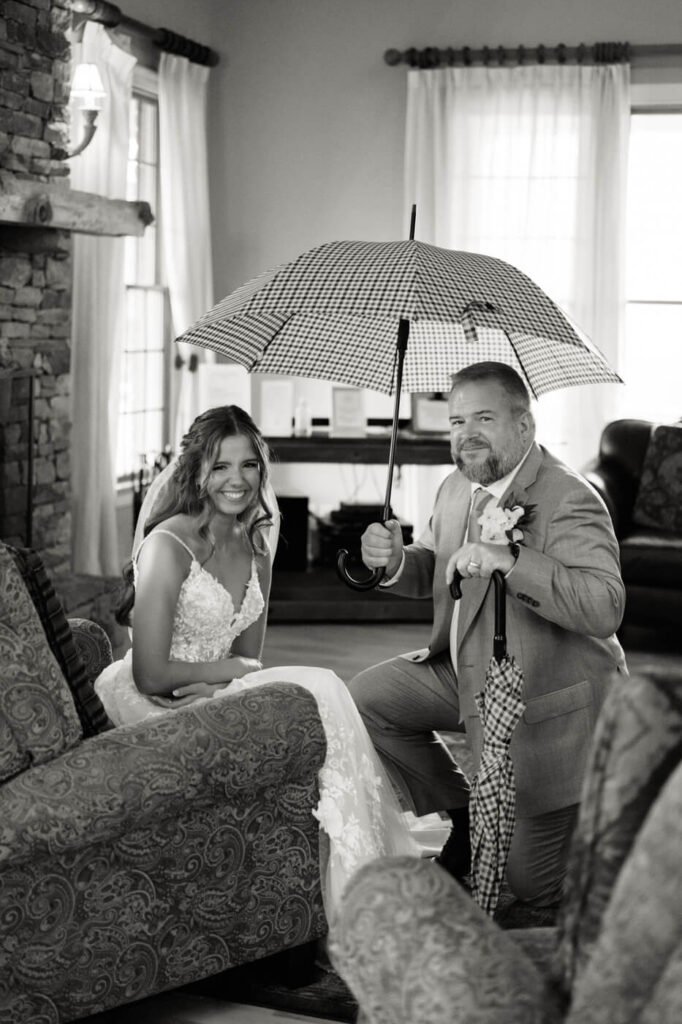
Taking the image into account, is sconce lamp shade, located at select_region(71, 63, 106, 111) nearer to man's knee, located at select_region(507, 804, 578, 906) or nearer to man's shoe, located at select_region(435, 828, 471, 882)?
man's shoe, located at select_region(435, 828, 471, 882)

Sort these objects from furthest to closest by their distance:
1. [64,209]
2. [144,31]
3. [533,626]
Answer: [144,31]
[64,209]
[533,626]

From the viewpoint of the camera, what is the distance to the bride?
2865mm

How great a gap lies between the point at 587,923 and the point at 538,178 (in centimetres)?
634

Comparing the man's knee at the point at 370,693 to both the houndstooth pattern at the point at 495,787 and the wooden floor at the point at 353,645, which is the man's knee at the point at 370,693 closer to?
the houndstooth pattern at the point at 495,787

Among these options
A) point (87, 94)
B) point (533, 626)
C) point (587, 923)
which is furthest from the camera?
point (87, 94)

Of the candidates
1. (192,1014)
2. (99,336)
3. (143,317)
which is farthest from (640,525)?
(192,1014)

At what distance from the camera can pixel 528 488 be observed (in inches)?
121

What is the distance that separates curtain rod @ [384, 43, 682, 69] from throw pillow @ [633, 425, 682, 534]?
2346 millimetres

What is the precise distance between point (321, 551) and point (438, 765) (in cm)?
356

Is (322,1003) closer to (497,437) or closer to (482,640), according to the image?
(482,640)

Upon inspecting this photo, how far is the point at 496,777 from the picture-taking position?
273 cm

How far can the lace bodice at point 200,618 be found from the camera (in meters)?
3.02

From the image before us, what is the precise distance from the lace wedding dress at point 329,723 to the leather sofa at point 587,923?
0.90 meters

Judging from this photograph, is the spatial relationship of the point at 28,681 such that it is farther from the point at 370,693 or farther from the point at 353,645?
the point at 353,645
